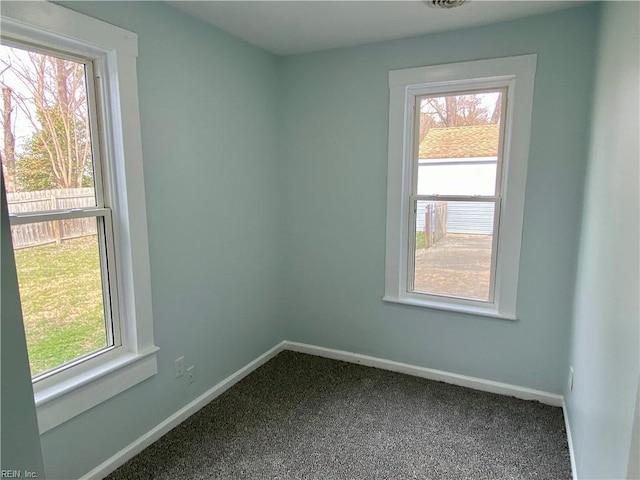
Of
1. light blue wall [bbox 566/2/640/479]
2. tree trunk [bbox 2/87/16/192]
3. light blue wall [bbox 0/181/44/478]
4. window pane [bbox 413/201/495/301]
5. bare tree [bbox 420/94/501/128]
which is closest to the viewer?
light blue wall [bbox 0/181/44/478]

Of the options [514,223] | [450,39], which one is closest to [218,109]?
[450,39]

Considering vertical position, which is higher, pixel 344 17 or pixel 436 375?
pixel 344 17

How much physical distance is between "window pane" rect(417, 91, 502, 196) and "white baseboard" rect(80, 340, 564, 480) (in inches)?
52.8

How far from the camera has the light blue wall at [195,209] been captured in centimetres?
199

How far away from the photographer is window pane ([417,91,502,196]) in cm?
259

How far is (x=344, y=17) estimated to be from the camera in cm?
230

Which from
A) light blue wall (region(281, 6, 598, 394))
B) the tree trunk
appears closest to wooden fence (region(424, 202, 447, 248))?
light blue wall (region(281, 6, 598, 394))

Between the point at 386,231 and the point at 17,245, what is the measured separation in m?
2.19

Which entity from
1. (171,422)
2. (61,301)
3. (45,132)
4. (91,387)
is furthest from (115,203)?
(171,422)

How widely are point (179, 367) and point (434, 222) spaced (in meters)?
1.98

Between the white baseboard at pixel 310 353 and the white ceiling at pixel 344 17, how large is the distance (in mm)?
2366

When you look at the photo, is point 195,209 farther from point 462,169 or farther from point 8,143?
point 462,169

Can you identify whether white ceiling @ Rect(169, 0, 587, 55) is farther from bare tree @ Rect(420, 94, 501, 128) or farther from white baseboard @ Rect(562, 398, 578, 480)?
white baseboard @ Rect(562, 398, 578, 480)

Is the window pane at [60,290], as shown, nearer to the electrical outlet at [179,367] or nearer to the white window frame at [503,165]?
the electrical outlet at [179,367]
